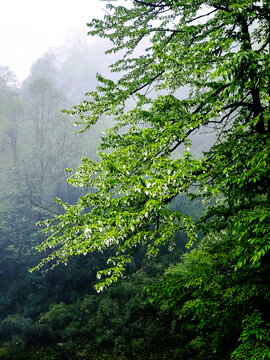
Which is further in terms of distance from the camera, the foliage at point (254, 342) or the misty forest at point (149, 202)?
the misty forest at point (149, 202)

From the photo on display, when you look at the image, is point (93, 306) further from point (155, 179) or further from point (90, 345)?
point (155, 179)

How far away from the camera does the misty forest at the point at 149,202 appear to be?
13.1ft

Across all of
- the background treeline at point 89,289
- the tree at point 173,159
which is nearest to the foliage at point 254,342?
the background treeline at point 89,289

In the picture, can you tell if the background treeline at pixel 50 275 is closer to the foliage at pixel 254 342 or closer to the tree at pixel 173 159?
the tree at pixel 173 159

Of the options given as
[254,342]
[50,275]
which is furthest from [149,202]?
[50,275]

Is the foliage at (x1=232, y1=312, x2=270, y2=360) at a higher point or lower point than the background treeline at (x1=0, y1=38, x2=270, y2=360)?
lower

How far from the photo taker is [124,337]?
14.5 m

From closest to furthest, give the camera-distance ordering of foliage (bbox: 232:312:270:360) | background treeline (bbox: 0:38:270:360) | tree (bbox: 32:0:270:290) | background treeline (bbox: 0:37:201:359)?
foliage (bbox: 232:312:270:360)
tree (bbox: 32:0:270:290)
background treeline (bbox: 0:38:270:360)
background treeline (bbox: 0:37:201:359)

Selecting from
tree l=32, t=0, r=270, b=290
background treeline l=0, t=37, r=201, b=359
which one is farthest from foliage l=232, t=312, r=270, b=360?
background treeline l=0, t=37, r=201, b=359

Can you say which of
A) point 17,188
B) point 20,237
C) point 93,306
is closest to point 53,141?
point 17,188

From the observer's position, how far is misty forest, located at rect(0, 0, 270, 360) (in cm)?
398

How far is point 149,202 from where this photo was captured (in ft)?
11.4

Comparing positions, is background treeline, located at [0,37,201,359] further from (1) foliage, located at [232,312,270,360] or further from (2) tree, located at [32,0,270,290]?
(1) foliage, located at [232,312,270,360]

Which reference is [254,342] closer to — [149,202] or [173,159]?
[149,202]
